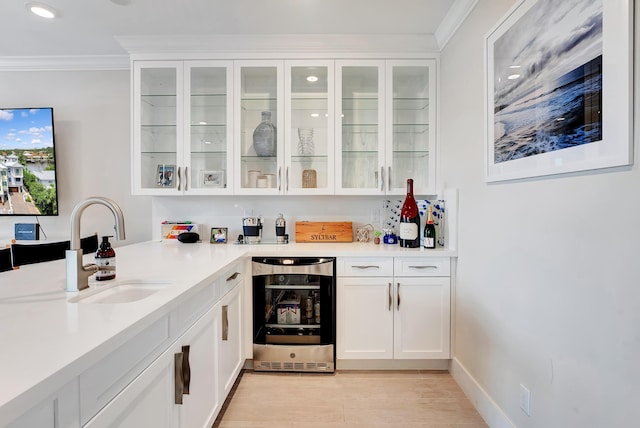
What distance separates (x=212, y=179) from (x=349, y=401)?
196 cm

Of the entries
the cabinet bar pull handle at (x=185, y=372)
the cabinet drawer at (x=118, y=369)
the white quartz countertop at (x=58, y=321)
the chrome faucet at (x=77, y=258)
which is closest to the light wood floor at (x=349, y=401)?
the cabinet bar pull handle at (x=185, y=372)

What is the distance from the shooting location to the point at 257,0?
6.88ft

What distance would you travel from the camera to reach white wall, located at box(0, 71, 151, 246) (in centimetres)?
300

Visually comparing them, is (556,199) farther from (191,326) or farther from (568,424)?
(191,326)

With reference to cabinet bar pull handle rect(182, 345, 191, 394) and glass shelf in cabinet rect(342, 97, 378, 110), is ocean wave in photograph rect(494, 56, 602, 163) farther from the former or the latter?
cabinet bar pull handle rect(182, 345, 191, 394)

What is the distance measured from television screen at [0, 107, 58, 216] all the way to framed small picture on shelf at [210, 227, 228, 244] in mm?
1577

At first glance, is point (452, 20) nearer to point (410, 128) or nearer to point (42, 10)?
point (410, 128)

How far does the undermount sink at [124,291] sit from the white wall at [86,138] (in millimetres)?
1849

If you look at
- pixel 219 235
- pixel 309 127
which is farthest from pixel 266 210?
pixel 309 127

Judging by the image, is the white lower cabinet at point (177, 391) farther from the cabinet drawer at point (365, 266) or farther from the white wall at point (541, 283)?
the white wall at point (541, 283)

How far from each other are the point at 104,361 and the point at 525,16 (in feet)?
6.71

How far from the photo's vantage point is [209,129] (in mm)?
2707

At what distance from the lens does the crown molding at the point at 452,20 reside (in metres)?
2.04

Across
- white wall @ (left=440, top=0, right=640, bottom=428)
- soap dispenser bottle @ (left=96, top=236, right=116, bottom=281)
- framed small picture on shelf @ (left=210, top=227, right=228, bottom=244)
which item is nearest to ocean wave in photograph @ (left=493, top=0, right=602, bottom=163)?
white wall @ (left=440, top=0, right=640, bottom=428)
